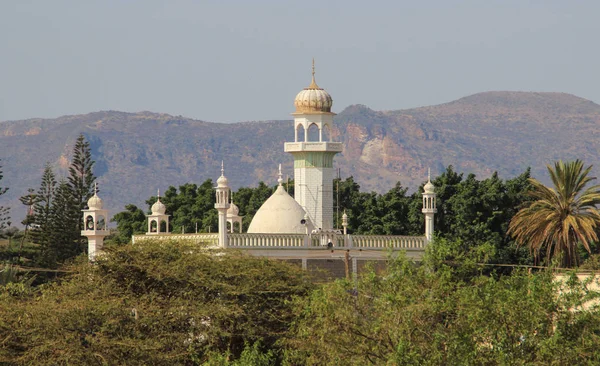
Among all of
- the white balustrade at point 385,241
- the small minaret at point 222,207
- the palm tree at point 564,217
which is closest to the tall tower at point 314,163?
the white balustrade at point 385,241

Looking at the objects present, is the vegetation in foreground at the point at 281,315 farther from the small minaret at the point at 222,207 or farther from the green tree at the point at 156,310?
the small minaret at the point at 222,207

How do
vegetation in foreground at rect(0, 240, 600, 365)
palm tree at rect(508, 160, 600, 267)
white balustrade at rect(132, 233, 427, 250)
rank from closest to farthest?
vegetation in foreground at rect(0, 240, 600, 365) → white balustrade at rect(132, 233, 427, 250) → palm tree at rect(508, 160, 600, 267)

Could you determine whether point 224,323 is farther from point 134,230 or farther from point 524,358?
point 134,230

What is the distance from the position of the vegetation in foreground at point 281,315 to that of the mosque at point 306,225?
2352mm

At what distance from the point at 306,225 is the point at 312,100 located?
599 cm

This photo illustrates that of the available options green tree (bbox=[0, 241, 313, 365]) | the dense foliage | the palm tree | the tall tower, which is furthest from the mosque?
the dense foliage

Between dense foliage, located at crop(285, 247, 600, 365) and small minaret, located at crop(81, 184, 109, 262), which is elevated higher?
small minaret, located at crop(81, 184, 109, 262)

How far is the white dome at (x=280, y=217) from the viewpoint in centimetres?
5081

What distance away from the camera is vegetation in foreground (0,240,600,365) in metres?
33.3

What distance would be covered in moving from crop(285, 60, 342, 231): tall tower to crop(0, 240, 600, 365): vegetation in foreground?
7.90 metres

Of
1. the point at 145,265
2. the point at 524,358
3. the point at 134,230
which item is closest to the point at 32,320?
the point at 145,265

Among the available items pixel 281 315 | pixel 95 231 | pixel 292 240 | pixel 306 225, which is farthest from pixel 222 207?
pixel 281 315

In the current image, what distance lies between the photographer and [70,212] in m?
68.8

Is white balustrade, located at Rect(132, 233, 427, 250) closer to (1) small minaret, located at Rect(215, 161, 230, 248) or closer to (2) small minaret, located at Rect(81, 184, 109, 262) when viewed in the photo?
(1) small minaret, located at Rect(215, 161, 230, 248)
